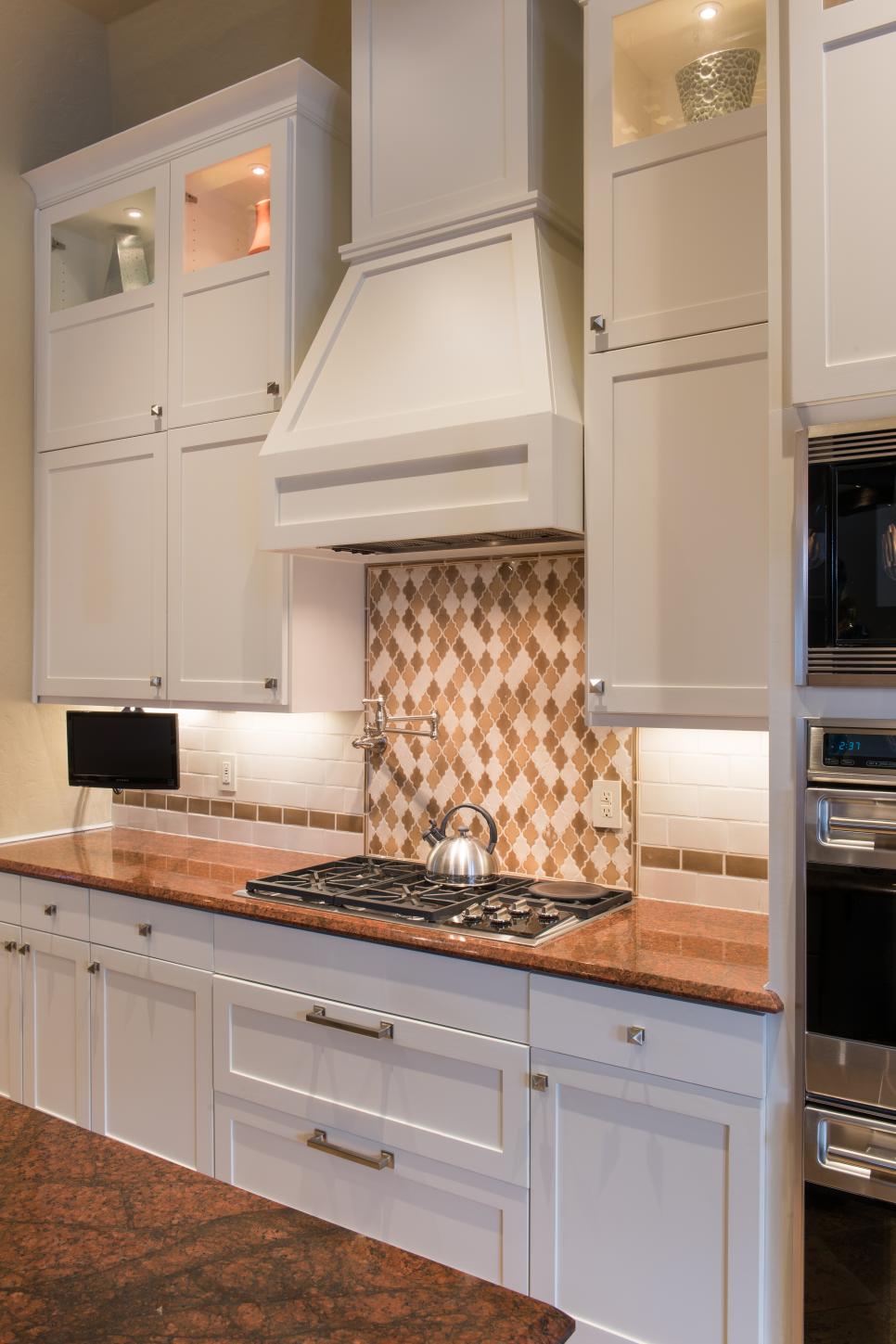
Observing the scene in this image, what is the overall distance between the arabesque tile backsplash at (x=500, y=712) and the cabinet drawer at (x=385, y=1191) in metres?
0.78

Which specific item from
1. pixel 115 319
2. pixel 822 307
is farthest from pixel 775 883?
pixel 115 319

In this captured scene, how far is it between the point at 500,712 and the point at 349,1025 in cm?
89

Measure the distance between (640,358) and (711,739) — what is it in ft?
2.85

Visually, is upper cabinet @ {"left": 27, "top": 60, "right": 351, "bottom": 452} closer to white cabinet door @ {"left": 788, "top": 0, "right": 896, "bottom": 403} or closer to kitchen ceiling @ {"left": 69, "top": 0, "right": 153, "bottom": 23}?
kitchen ceiling @ {"left": 69, "top": 0, "right": 153, "bottom": 23}

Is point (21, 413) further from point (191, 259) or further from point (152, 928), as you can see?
point (152, 928)

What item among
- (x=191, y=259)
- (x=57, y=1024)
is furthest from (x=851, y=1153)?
(x=191, y=259)

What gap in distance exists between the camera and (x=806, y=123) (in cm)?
172

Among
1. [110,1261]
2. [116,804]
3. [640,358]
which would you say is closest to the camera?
[110,1261]

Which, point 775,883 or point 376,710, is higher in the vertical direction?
point 376,710

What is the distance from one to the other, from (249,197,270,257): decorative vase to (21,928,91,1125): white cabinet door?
1.98 m

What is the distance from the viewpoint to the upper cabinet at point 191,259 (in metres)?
2.84

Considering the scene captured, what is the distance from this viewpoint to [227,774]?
3426 millimetres

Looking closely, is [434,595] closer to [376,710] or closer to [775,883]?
[376,710]

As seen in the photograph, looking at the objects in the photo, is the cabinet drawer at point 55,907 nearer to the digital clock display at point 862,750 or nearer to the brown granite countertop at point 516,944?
the brown granite countertop at point 516,944
